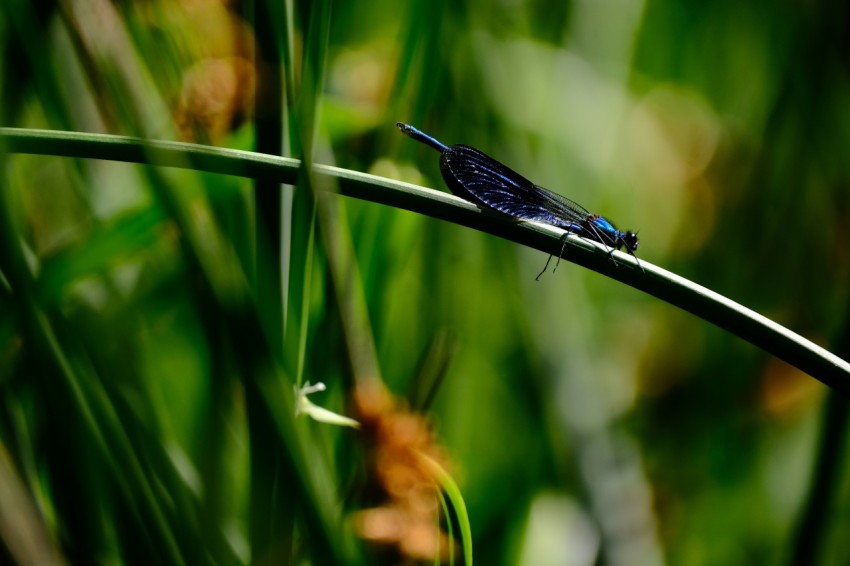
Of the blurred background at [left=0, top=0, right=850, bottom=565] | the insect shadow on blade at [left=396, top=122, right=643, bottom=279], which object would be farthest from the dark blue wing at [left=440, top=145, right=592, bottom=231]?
the blurred background at [left=0, top=0, right=850, bottom=565]

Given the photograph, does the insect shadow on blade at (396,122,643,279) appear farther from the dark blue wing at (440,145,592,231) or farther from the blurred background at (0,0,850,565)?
the blurred background at (0,0,850,565)

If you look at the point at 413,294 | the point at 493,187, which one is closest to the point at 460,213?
the point at 493,187

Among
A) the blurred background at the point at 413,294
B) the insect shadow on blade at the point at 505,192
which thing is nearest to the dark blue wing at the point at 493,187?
the insect shadow on blade at the point at 505,192

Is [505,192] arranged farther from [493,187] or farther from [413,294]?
[413,294]

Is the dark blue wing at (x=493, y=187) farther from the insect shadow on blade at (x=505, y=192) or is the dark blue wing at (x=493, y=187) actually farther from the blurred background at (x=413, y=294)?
the blurred background at (x=413, y=294)

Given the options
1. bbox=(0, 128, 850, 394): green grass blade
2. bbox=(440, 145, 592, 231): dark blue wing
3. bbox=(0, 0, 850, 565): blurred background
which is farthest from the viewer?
bbox=(440, 145, 592, 231): dark blue wing

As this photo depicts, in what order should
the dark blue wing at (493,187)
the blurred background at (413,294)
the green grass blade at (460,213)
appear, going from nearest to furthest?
the green grass blade at (460,213)
the blurred background at (413,294)
the dark blue wing at (493,187)

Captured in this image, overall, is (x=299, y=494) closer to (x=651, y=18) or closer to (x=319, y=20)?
(x=319, y=20)
